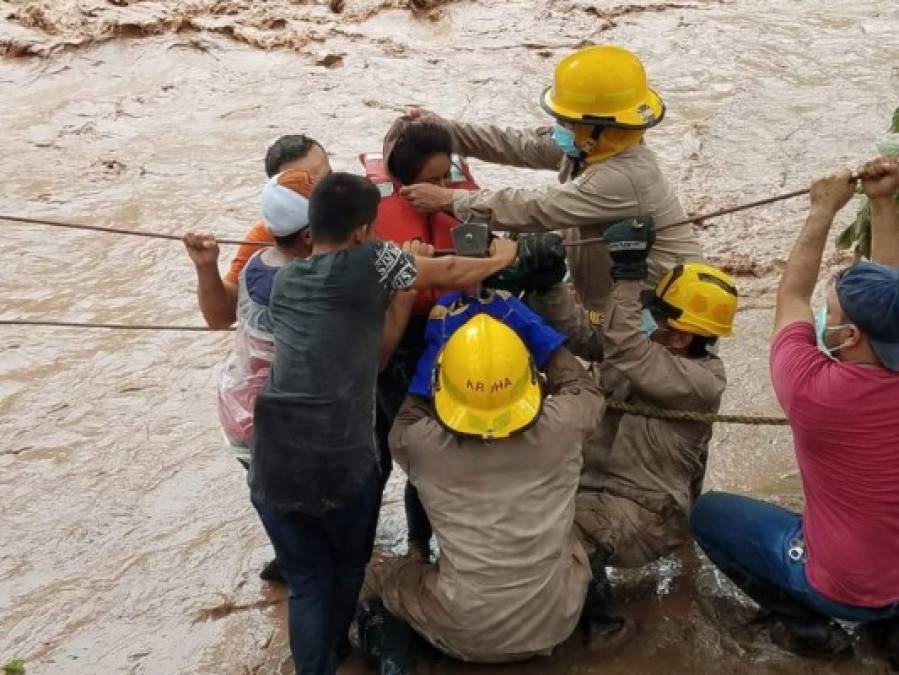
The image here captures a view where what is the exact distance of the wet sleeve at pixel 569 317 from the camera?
3.84 meters

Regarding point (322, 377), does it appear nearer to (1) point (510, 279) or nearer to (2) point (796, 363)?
(1) point (510, 279)

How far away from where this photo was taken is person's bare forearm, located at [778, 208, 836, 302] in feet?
10.8

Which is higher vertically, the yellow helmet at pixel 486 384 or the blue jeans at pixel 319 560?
the yellow helmet at pixel 486 384

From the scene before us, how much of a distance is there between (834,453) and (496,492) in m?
1.03

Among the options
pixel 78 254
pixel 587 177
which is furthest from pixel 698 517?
pixel 78 254

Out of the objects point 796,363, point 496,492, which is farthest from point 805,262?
point 496,492

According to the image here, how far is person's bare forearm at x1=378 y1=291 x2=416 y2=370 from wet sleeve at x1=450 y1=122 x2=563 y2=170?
1081 mm

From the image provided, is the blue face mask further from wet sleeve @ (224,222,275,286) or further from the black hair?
wet sleeve @ (224,222,275,286)

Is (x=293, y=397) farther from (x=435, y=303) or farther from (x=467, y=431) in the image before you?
(x=435, y=303)

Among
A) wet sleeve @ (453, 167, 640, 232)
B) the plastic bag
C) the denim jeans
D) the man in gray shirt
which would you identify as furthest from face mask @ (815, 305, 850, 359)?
the plastic bag

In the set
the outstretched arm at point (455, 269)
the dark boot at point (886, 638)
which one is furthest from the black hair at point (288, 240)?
the dark boot at point (886, 638)

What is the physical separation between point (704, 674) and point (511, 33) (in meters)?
8.59

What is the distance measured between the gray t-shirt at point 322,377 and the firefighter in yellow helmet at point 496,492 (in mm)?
271

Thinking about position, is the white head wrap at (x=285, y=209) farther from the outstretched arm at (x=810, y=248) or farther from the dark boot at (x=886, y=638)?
the dark boot at (x=886, y=638)
